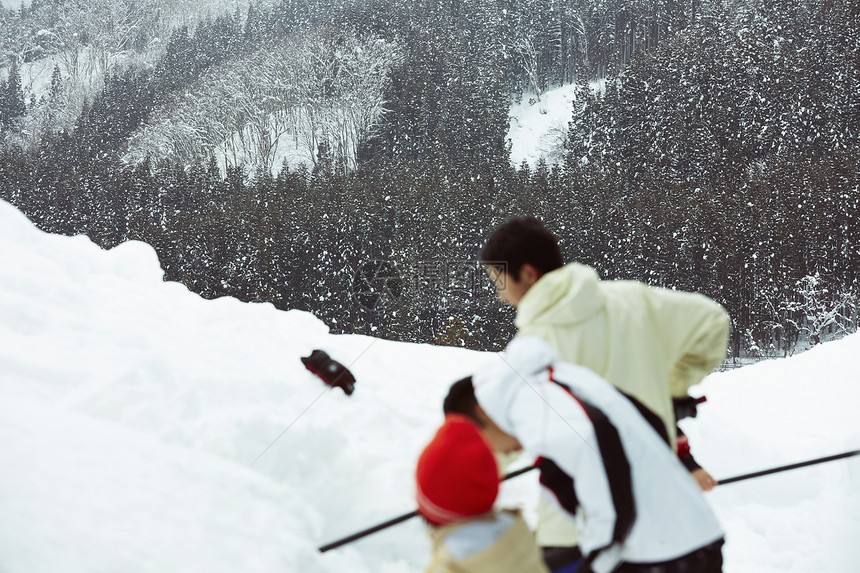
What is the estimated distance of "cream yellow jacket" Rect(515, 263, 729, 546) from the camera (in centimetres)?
180

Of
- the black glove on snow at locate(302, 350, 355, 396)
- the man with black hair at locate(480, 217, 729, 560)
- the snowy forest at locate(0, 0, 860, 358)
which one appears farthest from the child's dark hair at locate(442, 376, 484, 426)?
the snowy forest at locate(0, 0, 860, 358)

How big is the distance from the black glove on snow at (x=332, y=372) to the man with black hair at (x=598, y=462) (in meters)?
2.60

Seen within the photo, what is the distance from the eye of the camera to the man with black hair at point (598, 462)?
152 centimetres

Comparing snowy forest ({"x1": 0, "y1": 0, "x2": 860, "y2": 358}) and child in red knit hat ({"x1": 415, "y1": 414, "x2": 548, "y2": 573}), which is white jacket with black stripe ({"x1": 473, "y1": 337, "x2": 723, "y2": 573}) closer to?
child in red knit hat ({"x1": 415, "y1": 414, "x2": 548, "y2": 573})

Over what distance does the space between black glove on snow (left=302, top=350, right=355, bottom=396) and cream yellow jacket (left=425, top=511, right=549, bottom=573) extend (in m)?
2.86

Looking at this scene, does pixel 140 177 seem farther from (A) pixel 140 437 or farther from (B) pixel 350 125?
(A) pixel 140 437

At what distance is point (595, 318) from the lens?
6.05ft

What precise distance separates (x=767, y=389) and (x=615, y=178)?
39007 millimetres

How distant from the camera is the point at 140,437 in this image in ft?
10.0

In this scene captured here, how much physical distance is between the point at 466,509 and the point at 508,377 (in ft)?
1.14

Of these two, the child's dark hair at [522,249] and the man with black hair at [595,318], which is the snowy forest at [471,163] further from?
the child's dark hair at [522,249]

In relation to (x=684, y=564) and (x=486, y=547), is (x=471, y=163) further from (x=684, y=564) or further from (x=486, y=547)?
(x=486, y=547)

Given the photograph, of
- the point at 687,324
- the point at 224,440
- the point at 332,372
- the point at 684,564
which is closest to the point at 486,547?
the point at 684,564

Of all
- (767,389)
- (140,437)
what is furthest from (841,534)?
(140,437)
